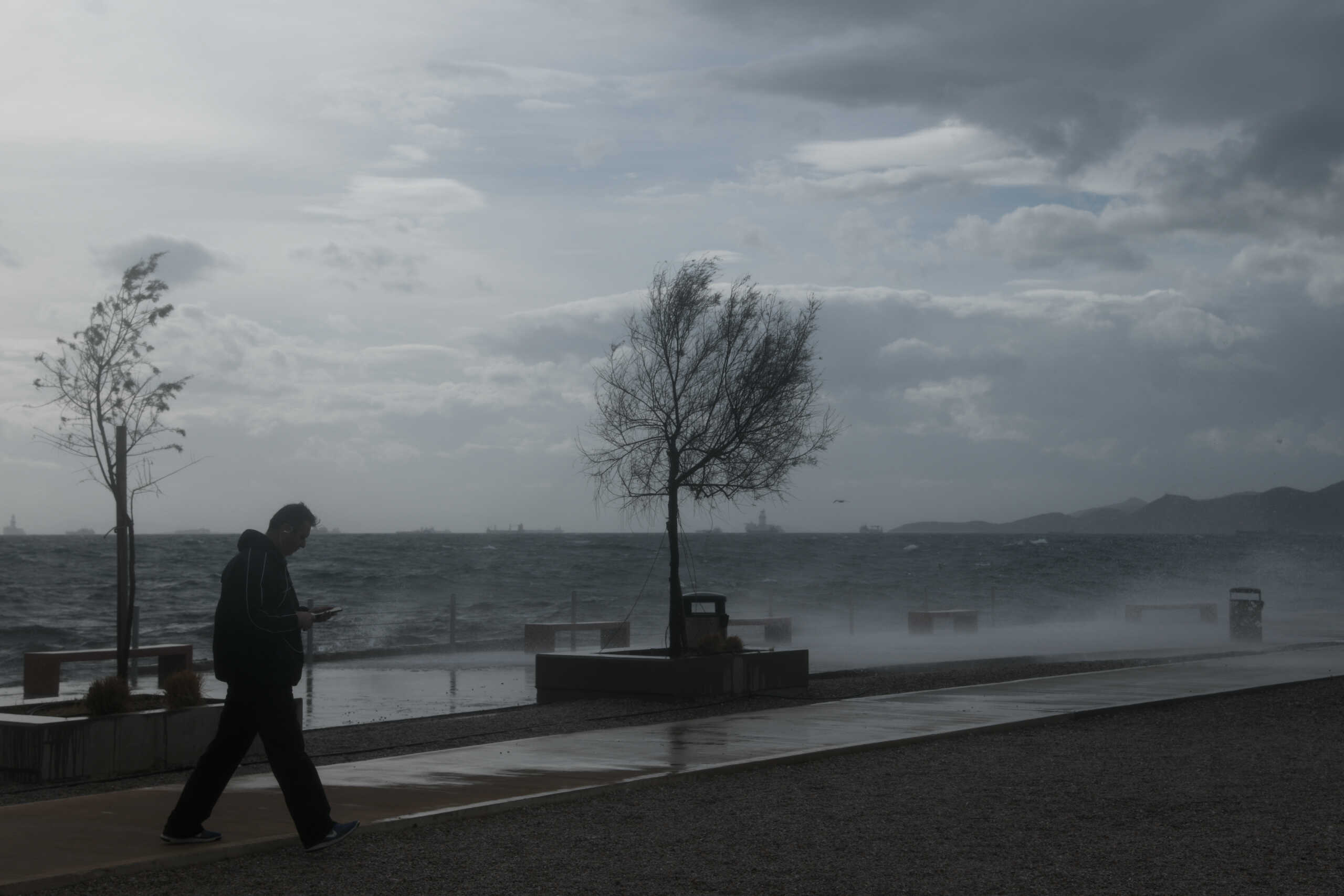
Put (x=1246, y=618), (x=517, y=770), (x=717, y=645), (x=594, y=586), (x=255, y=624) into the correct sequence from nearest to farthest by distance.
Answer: (x=255, y=624) → (x=517, y=770) → (x=717, y=645) → (x=1246, y=618) → (x=594, y=586)

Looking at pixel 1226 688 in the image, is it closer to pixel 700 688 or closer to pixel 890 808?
pixel 700 688

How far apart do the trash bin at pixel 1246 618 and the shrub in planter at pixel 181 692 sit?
21663 mm

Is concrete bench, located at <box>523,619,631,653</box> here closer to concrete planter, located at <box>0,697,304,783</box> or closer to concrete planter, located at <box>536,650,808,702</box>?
concrete planter, located at <box>536,650,808,702</box>

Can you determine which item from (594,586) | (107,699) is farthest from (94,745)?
(594,586)

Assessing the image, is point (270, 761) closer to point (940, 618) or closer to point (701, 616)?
point (701, 616)

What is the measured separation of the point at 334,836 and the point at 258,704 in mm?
744

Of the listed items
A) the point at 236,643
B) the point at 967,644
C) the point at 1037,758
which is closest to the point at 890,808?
the point at 1037,758

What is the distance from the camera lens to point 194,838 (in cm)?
682

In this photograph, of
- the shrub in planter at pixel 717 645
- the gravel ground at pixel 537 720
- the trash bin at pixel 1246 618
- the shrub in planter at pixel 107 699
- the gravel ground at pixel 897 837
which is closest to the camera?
the gravel ground at pixel 897 837

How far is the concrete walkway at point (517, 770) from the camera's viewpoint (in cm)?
673

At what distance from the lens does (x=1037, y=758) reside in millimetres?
10219

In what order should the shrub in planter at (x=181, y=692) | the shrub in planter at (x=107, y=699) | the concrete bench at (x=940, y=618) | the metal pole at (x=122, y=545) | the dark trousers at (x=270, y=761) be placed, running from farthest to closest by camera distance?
the concrete bench at (x=940, y=618) < the metal pole at (x=122, y=545) < the shrub in planter at (x=181, y=692) < the shrub in planter at (x=107, y=699) < the dark trousers at (x=270, y=761)

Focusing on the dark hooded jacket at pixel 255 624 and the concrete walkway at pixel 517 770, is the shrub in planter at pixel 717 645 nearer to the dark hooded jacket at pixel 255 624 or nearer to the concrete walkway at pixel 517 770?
the concrete walkway at pixel 517 770

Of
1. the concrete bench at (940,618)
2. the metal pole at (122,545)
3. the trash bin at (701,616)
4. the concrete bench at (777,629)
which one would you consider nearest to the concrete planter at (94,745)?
the metal pole at (122,545)
